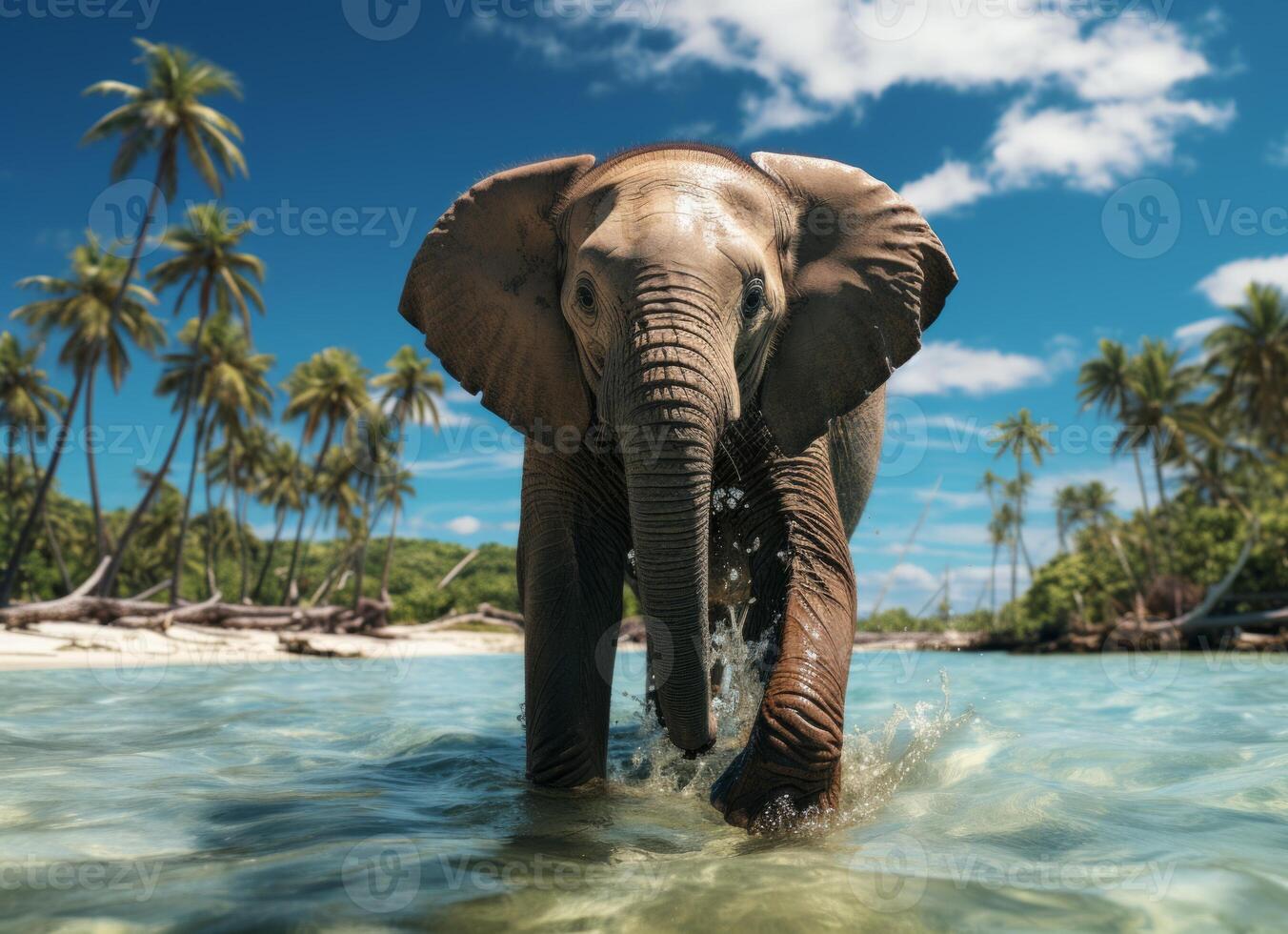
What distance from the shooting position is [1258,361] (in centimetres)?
4544

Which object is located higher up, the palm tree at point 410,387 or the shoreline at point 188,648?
the palm tree at point 410,387

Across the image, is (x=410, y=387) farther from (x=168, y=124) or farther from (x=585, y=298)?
(x=585, y=298)

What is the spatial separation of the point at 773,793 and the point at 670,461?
1419mm

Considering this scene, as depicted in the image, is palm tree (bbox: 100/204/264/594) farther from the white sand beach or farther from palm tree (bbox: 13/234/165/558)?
the white sand beach

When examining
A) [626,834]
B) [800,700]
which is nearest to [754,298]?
[800,700]

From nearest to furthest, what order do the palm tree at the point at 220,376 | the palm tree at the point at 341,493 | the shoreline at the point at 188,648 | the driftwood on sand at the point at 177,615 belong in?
the shoreline at the point at 188,648
the driftwood on sand at the point at 177,615
the palm tree at the point at 220,376
the palm tree at the point at 341,493

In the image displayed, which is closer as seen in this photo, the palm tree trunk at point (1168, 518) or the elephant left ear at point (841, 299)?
the elephant left ear at point (841, 299)

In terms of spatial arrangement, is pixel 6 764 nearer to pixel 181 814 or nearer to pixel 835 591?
pixel 181 814

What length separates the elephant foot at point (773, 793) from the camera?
399cm

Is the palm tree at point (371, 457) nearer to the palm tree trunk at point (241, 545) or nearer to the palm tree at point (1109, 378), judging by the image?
the palm tree trunk at point (241, 545)

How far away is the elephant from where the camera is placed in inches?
159

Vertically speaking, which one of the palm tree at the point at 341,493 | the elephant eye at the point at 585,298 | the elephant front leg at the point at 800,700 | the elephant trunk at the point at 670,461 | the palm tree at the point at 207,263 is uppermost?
the palm tree at the point at 207,263

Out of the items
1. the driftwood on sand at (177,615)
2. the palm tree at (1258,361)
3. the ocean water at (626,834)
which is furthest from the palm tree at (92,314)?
the palm tree at (1258,361)

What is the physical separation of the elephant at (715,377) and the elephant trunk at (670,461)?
2 centimetres
